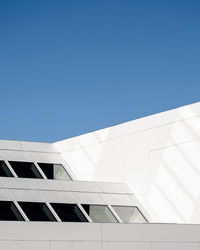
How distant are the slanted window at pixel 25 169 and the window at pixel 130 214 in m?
5.80

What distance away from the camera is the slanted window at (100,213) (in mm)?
31656

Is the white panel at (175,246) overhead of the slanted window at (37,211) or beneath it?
beneath

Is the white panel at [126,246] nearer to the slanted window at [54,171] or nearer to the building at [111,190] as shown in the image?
the building at [111,190]

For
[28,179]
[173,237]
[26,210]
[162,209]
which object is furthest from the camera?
[28,179]

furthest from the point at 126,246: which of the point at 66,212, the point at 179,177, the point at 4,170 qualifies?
the point at 4,170

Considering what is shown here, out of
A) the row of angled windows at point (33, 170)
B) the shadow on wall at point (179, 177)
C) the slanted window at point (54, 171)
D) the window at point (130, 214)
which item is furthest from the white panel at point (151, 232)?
the slanted window at point (54, 171)

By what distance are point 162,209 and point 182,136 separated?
156 inches

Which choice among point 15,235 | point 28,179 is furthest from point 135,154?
point 15,235

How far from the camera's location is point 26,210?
29875 millimetres

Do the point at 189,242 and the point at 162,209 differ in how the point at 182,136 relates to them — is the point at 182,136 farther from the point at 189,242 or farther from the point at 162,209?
the point at 189,242

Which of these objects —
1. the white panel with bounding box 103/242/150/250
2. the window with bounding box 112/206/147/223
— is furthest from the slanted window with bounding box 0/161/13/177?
the white panel with bounding box 103/242/150/250

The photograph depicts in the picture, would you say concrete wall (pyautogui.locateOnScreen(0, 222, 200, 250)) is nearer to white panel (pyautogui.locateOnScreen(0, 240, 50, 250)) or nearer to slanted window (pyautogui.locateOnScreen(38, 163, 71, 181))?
white panel (pyautogui.locateOnScreen(0, 240, 50, 250))

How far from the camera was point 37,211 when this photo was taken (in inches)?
1190

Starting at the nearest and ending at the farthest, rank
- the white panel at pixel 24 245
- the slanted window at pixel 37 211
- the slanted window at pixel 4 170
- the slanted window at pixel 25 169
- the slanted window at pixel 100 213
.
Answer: the white panel at pixel 24 245 → the slanted window at pixel 37 211 → the slanted window at pixel 100 213 → the slanted window at pixel 4 170 → the slanted window at pixel 25 169
